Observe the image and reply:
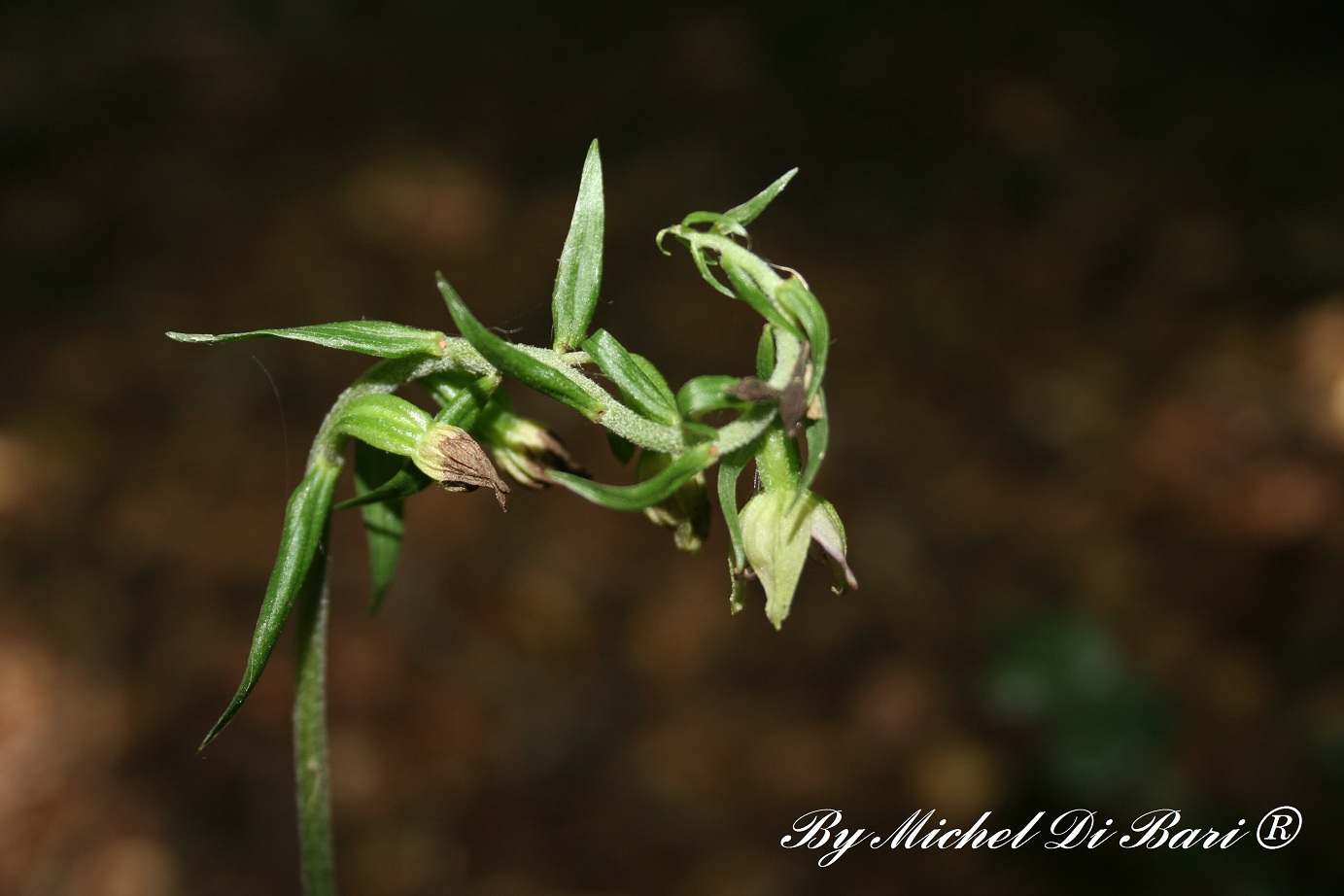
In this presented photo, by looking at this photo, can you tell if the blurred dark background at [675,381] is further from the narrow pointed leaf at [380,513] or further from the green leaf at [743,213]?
the green leaf at [743,213]

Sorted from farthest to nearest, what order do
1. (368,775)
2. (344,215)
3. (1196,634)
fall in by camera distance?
(344,215), (1196,634), (368,775)

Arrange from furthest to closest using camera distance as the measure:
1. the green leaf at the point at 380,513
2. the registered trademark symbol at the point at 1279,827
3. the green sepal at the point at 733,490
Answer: the registered trademark symbol at the point at 1279,827 < the green leaf at the point at 380,513 < the green sepal at the point at 733,490

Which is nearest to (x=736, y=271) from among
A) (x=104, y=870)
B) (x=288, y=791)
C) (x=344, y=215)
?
(x=288, y=791)

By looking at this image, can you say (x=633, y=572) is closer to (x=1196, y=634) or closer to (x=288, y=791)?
(x=288, y=791)

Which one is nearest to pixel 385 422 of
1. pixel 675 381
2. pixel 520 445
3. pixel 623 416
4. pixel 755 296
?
pixel 520 445

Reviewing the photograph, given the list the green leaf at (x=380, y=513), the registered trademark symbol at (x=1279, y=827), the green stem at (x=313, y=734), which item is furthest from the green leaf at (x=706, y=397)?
the registered trademark symbol at (x=1279, y=827)

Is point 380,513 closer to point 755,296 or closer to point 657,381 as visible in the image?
point 657,381
